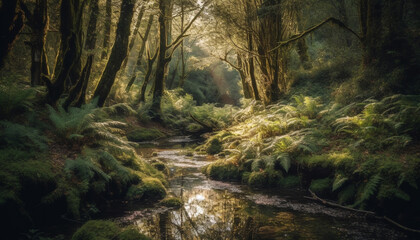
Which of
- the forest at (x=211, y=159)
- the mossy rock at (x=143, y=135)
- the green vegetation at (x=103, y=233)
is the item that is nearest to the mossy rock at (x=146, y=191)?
the forest at (x=211, y=159)

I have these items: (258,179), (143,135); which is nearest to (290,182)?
(258,179)

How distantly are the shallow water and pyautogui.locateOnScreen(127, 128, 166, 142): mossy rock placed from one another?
7687 mm

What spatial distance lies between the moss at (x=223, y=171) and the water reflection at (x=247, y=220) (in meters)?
1.11

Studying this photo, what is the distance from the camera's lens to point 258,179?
6.54m

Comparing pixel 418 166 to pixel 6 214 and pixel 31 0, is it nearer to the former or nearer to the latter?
pixel 6 214

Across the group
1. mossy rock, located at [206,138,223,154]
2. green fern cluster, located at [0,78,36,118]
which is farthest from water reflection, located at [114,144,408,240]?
mossy rock, located at [206,138,223,154]

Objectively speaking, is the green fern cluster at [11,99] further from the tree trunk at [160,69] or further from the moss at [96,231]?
the tree trunk at [160,69]

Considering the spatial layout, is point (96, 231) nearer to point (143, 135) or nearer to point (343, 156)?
point (343, 156)

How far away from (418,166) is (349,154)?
1.37 meters

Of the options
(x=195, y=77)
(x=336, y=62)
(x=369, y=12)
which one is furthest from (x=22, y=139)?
(x=195, y=77)

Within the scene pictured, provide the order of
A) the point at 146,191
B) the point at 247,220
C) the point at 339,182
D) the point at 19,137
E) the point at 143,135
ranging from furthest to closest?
the point at 143,135 → the point at 146,191 → the point at 339,182 → the point at 247,220 → the point at 19,137

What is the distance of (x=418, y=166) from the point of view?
4.38m

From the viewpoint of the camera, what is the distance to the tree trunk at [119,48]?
8.70 meters

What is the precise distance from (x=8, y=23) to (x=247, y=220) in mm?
5446
